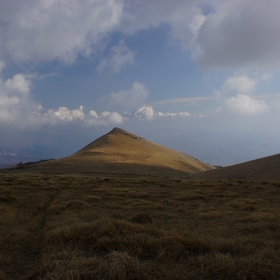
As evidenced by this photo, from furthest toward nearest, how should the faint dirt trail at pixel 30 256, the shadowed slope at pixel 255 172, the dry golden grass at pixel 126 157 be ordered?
1. the dry golden grass at pixel 126 157
2. the shadowed slope at pixel 255 172
3. the faint dirt trail at pixel 30 256

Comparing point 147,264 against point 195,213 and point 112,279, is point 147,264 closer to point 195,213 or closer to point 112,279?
point 112,279

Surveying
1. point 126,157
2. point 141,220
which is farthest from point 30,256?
point 126,157

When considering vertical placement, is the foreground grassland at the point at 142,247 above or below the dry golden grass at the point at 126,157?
below

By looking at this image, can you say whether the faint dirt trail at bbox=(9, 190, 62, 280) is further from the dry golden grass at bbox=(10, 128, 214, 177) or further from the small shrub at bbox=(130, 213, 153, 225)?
the dry golden grass at bbox=(10, 128, 214, 177)

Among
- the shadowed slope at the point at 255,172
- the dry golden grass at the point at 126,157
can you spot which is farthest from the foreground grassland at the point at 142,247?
the dry golden grass at the point at 126,157

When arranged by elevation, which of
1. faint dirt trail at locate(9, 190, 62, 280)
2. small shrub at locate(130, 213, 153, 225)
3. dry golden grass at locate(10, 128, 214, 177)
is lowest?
faint dirt trail at locate(9, 190, 62, 280)

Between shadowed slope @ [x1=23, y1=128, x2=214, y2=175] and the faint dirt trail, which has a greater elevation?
shadowed slope @ [x1=23, y1=128, x2=214, y2=175]

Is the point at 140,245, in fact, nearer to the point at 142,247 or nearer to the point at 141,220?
the point at 142,247

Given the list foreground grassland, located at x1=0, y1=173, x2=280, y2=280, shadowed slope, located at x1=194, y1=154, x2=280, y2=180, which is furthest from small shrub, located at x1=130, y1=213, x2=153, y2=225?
shadowed slope, located at x1=194, y1=154, x2=280, y2=180

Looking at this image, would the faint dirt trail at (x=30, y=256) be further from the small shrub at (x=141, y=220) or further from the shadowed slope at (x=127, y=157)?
the shadowed slope at (x=127, y=157)

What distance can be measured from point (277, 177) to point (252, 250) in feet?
108

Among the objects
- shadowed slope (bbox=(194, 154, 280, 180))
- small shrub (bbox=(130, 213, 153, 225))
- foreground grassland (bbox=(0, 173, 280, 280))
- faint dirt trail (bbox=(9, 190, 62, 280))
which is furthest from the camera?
shadowed slope (bbox=(194, 154, 280, 180))

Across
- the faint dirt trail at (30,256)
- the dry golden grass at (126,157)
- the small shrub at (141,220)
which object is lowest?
the faint dirt trail at (30,256)

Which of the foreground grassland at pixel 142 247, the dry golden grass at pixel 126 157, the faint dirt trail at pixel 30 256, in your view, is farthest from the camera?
the dry golden grass at pixel 126 157
